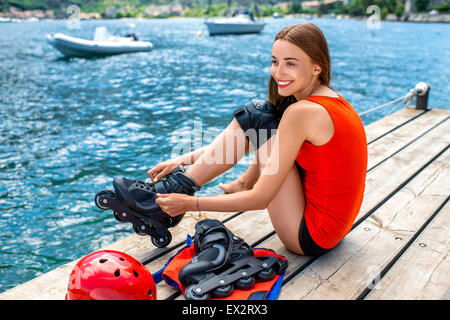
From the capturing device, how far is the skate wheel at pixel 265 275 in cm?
184

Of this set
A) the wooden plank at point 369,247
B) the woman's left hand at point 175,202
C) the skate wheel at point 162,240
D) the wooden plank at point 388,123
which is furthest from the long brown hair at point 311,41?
the wooden plank at point 388,123

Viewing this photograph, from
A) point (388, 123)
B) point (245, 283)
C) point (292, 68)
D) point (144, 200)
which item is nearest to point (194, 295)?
point (245, 283)

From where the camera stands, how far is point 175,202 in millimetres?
1930

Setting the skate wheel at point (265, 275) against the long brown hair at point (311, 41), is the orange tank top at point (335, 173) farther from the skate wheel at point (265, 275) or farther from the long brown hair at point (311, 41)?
the skate wheel at point (265, 275)

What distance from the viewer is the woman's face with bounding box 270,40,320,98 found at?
1782 mm

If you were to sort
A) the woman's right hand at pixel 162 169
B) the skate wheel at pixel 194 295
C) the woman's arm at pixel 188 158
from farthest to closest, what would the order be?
the woman's arm at pixel 188 158, the woman's right hand at pixel 162 169, the skate wheel at pixel 194 295

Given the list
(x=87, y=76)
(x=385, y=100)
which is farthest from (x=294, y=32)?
(x=87, y=76)

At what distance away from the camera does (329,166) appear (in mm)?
1804

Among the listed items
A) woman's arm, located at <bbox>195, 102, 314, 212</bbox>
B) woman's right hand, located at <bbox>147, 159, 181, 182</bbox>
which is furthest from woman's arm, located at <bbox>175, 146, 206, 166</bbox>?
woman's arm, located at <bbox>195, 102, 314, 212</bbox>

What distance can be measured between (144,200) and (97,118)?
7491mm

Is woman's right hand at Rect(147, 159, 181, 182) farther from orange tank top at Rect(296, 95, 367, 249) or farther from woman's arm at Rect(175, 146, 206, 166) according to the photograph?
orange tank top at Rect(296, 95, 367, 249)

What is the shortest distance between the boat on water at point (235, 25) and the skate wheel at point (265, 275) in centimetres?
3490

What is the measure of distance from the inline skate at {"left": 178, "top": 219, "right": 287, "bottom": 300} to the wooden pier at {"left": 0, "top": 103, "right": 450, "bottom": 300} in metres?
0.13
